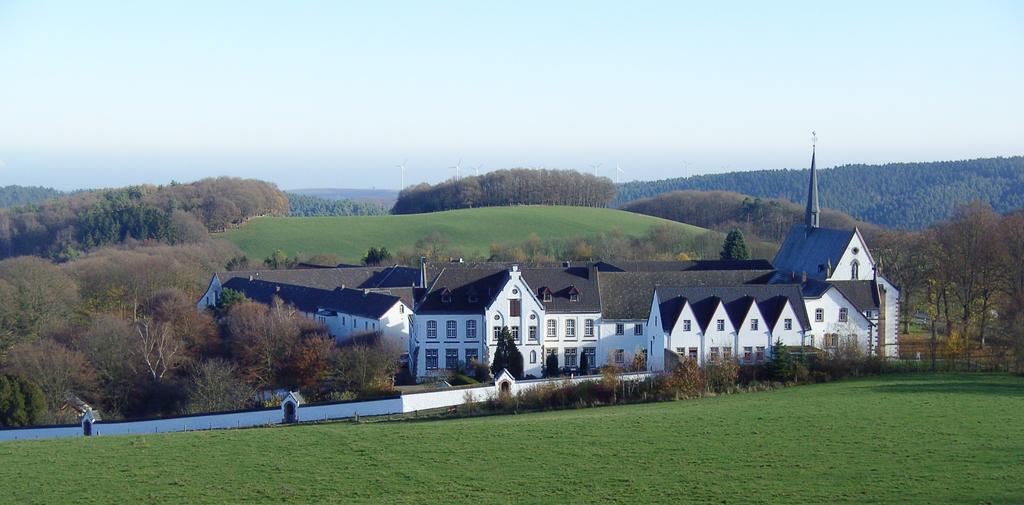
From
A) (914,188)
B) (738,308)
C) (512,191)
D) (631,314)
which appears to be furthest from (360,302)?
(914,188)

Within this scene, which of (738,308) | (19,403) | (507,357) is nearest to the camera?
(19,403)

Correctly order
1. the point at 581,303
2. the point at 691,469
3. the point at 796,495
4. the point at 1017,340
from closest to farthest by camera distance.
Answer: the point at 796,495
the point at 691,469
the point at 1017,340
the point at 581,303

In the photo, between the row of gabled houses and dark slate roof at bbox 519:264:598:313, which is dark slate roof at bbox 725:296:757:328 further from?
dark slate roof at bbox 519:264:598:313

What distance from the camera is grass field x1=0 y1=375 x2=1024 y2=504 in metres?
24.5

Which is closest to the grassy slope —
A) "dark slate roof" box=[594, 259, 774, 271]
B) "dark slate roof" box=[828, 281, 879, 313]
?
"dark slate roof" box=[594, 259, 774, 271]

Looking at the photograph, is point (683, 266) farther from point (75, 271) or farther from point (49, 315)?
point (75, 271)

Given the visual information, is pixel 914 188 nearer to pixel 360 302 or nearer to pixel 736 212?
pixel 736 212

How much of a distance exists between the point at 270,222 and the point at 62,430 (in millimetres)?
95198

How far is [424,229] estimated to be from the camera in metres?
125

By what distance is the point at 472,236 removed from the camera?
12212cm

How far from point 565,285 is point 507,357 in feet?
21.9

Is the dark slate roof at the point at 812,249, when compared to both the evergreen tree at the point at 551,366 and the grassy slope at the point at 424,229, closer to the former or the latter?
the evergreen tree at the point at 551,366

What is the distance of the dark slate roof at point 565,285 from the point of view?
5466cm

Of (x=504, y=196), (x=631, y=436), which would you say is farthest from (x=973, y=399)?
(x=504, y=196)
